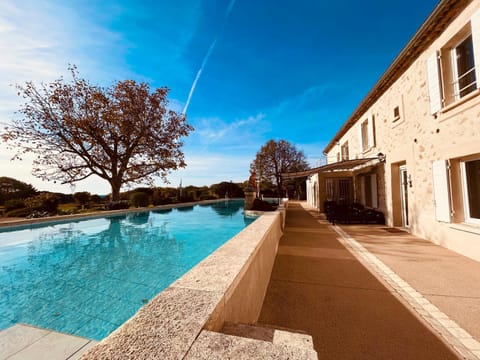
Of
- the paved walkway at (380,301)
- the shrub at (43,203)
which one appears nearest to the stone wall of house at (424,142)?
the paved walkway at (380,301)

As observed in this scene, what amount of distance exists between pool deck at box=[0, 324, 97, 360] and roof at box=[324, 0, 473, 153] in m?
9.61

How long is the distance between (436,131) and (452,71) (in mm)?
1635

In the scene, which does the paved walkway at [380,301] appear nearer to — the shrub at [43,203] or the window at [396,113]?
the window at [396,113]

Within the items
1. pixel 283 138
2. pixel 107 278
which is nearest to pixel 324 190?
pixel 107 278

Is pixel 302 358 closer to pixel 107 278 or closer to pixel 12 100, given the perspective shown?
pixel 107 278

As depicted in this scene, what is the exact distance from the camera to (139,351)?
98 cm

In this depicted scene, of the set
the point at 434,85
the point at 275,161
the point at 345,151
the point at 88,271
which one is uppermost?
the point at 275,161

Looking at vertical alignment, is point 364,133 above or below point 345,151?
above

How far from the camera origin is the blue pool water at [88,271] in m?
3.43

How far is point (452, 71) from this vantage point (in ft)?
18.4

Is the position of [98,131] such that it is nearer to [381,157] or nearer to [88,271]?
[88,271]

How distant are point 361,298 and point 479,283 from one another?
2288 mm

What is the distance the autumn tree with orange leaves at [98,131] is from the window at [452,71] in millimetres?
16349

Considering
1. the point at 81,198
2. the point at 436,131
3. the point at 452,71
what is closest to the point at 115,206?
the point at 81,198
